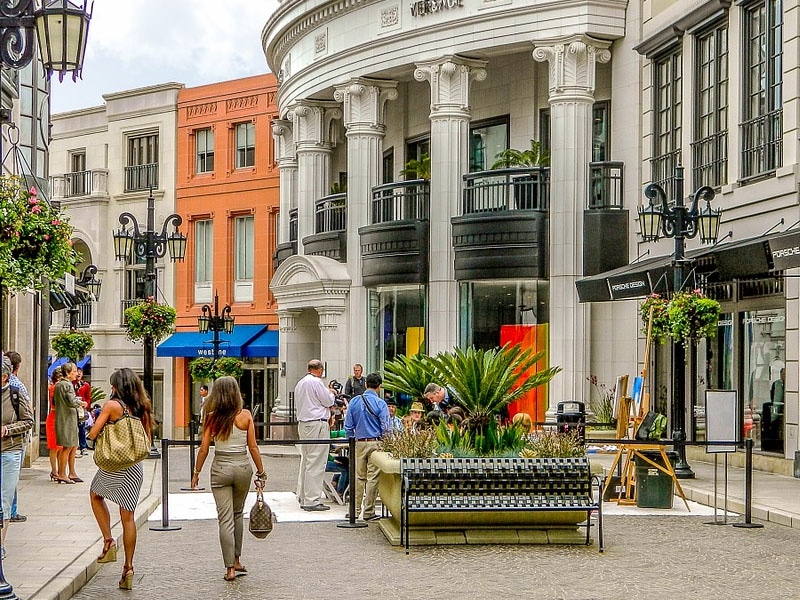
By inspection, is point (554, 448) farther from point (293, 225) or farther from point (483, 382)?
point (293, 225)

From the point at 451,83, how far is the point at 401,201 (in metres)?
3.11

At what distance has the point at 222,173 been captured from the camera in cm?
4462

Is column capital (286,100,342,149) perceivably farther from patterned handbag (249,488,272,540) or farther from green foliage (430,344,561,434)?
patterned handbag (249,488,272,540)

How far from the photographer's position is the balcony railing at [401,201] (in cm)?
3078

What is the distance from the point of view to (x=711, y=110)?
24031 millimetres

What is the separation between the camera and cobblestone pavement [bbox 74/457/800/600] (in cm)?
1088

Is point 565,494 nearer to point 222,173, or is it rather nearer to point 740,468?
point 740,468

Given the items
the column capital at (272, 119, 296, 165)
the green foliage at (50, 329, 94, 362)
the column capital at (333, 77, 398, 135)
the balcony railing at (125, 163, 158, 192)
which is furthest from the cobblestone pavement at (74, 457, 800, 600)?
the balcony railing at (125, 163, 158, 192)

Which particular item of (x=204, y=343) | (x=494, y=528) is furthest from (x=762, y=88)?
(x=204, y=343)

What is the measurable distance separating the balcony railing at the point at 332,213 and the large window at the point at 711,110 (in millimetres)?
11060

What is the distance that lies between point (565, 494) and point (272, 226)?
30861mm

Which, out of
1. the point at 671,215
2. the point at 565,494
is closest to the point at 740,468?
the point at 671,215

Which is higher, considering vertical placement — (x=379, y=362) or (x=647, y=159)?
(x=647, y=159)

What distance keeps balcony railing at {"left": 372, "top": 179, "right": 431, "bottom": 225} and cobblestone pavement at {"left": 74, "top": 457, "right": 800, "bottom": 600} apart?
1656 centimetres
